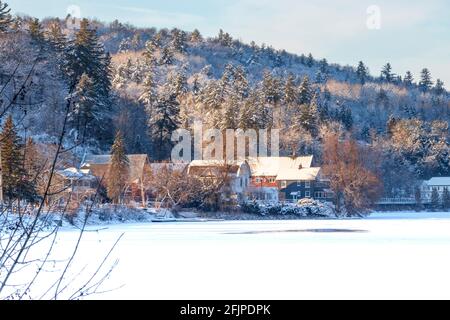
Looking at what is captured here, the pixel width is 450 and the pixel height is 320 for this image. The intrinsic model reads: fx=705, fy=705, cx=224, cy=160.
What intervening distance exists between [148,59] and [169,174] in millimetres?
69949

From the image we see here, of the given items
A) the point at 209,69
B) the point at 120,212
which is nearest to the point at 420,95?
the point at 209,69

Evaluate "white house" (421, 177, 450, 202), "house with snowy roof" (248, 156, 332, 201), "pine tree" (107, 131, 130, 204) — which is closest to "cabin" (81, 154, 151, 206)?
"pine tree" (107, 131, 130, 204)

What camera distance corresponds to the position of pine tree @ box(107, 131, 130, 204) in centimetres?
4927

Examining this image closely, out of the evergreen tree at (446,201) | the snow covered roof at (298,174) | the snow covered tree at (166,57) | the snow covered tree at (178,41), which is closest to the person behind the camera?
the snow covered roof at (298,174)

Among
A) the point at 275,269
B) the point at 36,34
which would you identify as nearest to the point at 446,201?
the point at 36,34

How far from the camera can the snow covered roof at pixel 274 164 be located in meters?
73.0

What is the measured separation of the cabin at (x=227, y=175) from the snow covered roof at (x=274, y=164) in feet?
22.3

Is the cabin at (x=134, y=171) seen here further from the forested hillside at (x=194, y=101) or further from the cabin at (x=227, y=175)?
the cabin at (x=227, y=175)

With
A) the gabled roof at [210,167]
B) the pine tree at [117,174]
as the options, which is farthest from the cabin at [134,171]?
the gabled roof at [210,167]

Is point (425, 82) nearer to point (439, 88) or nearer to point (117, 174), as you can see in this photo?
point (439, 88)

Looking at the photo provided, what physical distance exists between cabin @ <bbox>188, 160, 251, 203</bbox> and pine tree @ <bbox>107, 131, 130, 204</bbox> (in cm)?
710

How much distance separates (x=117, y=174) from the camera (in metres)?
49.5

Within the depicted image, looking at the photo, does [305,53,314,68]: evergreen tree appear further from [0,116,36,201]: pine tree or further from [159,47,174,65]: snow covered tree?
[0,116,36,201]: pine tree
